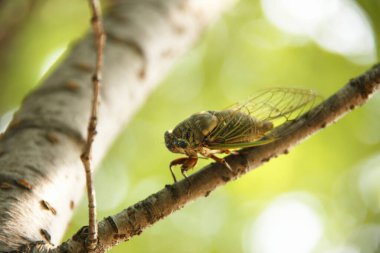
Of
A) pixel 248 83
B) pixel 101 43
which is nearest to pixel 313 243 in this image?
pixel 248 83

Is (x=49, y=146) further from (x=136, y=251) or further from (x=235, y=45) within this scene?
(x=235, y=45)

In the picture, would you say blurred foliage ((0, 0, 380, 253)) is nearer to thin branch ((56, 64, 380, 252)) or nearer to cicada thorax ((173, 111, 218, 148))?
cicada thorax ((173, 111, 218, 148))

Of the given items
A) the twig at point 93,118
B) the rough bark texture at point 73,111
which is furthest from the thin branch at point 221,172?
the rough bark texture at point 73,111

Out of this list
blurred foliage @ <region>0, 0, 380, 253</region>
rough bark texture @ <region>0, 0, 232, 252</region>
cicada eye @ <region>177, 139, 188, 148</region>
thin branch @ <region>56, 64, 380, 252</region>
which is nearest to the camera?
thin branch @ <region>56, 64, 380, 252</region>

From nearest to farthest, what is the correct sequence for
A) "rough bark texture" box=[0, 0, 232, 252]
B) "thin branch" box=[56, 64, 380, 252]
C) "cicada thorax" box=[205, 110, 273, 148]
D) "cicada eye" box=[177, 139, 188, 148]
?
"thin branch" box=[56, 64, 380, 252], "rough bark texture" box=[0, 0, 232, 252], "cicada thorax" box=[205, 110, 273, 148], "cicada eye" box=[177, 139, 188, 148]

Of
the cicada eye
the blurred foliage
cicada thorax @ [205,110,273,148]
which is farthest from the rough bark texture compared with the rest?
the blurred foliage
